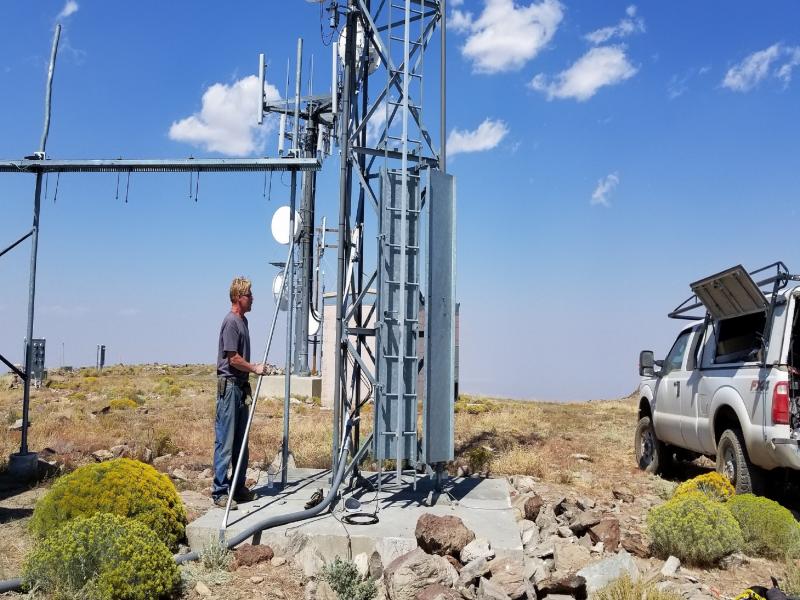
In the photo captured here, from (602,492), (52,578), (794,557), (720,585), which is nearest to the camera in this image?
(52,578)

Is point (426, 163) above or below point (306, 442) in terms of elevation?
above

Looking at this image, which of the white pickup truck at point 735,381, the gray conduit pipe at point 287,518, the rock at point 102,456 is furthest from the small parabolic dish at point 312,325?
the gray conduit pipe at point 287,518

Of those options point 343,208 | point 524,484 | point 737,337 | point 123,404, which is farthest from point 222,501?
point 123,404

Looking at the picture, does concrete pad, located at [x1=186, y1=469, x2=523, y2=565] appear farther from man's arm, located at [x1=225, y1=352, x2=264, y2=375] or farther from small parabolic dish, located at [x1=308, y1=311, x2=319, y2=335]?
small parabolic dish, located at [x1=308, y1=311, x2=319, y2=335]

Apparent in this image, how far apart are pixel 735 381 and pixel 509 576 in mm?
4607

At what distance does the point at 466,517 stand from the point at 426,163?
3.73 meters

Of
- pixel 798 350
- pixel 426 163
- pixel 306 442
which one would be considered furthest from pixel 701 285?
pixel 306 442

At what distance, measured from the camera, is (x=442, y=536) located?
5.86 m

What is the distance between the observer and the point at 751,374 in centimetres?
802

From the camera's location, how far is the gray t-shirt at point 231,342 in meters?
7.07

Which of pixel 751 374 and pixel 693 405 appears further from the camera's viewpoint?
pixel 693 405

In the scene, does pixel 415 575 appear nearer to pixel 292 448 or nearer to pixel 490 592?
pixel 490 592

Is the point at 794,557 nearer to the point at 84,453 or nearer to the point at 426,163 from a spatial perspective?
the point at 426,163

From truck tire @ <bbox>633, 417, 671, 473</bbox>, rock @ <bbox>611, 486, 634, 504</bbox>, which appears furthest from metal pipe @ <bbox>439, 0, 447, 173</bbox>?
truck tire @ <bbox>633, 417, 671, 473</bbox>
